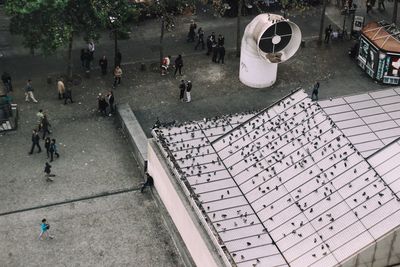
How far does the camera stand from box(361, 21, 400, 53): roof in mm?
34906

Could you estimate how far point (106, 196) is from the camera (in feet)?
92.3

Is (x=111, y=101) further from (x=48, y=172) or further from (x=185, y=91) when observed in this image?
(x=48, y=172)

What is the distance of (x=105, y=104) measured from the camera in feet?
106

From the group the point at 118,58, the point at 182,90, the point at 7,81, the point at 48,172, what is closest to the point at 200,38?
the point at 118,58

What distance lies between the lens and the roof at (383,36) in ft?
115

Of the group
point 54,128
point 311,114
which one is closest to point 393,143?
point 311,114

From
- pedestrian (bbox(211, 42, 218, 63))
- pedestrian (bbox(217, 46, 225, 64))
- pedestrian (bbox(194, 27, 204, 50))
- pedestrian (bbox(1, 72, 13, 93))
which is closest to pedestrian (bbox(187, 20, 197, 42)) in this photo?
pedestrian (bbox(194, 27, 204, 50))

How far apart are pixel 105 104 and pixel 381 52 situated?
13.2 m

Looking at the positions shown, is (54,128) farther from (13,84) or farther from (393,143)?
(393,143)

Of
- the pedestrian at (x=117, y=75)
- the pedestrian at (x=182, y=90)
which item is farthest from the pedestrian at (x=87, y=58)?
the pedestrian at (x=182, y=90)

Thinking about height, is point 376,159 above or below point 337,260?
above

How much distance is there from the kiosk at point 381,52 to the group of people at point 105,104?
12570 millimetres

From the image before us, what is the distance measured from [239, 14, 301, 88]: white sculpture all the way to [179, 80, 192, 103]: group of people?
120 inches

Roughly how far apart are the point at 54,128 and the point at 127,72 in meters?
5.77
